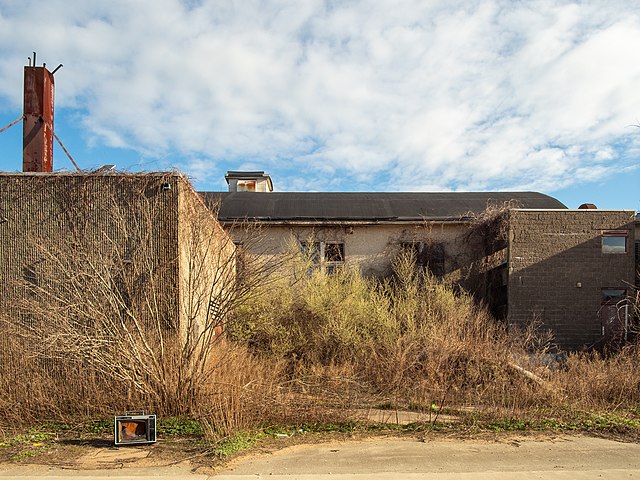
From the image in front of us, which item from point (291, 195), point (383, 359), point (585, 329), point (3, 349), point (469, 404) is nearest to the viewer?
point (3, 349)

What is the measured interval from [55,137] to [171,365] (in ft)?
20.4

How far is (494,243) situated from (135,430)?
13092 millimetres

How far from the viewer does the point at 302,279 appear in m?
13.5

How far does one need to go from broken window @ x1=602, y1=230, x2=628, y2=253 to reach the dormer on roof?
16.2 meters

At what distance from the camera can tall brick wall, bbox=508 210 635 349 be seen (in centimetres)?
1525

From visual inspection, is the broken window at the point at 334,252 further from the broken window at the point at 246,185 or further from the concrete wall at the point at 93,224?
the broken window at the point at 246,185

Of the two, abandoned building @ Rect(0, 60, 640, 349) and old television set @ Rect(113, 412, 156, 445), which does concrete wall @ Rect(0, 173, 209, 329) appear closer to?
abandoned building @ Rect(0, 60, 640, 349)

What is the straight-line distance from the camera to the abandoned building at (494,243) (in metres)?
15.3

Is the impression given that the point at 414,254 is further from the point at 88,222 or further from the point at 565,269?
the point at 88,222

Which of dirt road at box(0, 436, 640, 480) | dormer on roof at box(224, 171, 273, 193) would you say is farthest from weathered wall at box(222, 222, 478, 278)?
dirt road at box(0, 436, 640, 480)

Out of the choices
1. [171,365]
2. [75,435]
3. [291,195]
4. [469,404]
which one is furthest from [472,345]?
[291,195]

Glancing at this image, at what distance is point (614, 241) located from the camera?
1575cm

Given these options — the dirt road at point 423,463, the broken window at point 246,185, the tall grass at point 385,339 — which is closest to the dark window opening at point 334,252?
the tall grass at point 385,339

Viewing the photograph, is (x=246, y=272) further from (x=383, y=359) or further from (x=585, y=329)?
(x=585, y=329)
